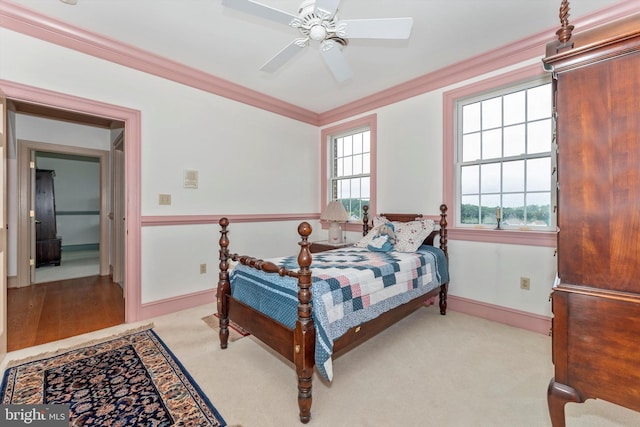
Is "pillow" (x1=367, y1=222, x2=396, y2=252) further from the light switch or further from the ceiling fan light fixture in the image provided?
the light switch

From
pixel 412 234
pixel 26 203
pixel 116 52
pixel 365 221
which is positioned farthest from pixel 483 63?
pixel 26 203

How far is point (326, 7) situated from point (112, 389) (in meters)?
2.71

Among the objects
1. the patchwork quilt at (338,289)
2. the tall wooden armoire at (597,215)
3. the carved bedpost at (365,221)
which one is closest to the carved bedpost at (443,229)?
the patchwork quilt at (338,289)

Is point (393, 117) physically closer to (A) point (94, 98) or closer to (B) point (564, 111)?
(B) point (564, 111)

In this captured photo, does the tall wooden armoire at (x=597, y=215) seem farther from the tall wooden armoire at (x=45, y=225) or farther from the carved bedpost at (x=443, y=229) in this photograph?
the tall wooden armoire at (x=45, y=225)

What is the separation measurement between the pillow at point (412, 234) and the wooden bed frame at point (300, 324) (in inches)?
20.8

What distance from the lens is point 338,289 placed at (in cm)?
181

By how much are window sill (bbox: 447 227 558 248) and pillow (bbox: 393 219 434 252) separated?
0.32 metres

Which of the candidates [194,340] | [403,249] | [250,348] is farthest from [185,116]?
[403,249]

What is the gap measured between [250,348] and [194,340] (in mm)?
533

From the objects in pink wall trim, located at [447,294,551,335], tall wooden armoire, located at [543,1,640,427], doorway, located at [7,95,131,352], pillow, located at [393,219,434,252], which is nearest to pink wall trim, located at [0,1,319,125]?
doorway, located at [7,95,131,352]

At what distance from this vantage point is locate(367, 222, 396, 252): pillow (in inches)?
118

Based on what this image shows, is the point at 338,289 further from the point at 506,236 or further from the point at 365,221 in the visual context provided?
the point at 365,221

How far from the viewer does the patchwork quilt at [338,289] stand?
1.68 m
